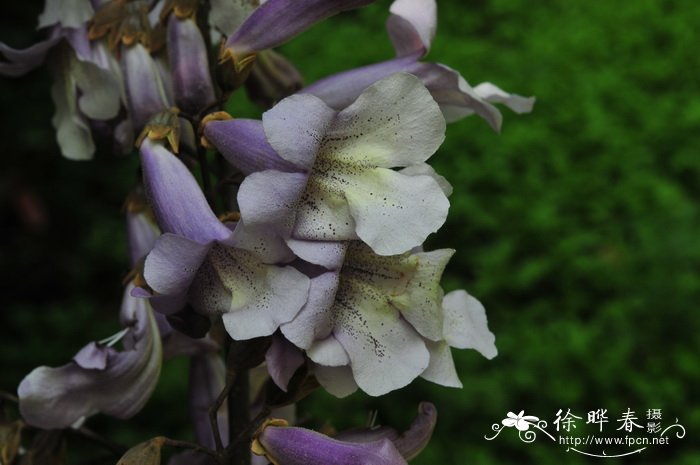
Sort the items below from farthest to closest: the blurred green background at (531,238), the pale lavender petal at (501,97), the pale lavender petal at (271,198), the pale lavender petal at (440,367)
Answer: the blurred green background at (531,238)
the pale lavender petal at (501,97)
the pale lavender petal at (440,367)
the pale lavender petal at (271,198)

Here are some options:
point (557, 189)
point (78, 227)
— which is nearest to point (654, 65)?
point (557, 189)

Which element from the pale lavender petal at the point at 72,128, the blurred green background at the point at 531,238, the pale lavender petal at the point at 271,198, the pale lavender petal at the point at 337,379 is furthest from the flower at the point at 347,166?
the blurred green background at the point at 531,238

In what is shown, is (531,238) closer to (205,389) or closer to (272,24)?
(205,389)

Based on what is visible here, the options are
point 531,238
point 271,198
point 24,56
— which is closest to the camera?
point 271,198

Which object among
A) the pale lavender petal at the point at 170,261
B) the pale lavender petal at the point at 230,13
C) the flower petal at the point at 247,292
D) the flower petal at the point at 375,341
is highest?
the pale lavender petal at the point at 230,13

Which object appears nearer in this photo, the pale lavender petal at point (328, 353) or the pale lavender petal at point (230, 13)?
the pale lavender petal at point (328, 353)

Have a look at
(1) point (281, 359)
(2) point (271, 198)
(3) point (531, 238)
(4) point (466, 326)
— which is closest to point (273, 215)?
(2) point (271, 198)

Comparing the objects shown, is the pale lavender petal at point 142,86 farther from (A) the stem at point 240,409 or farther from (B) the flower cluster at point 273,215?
(A) the stem at point 240,409
